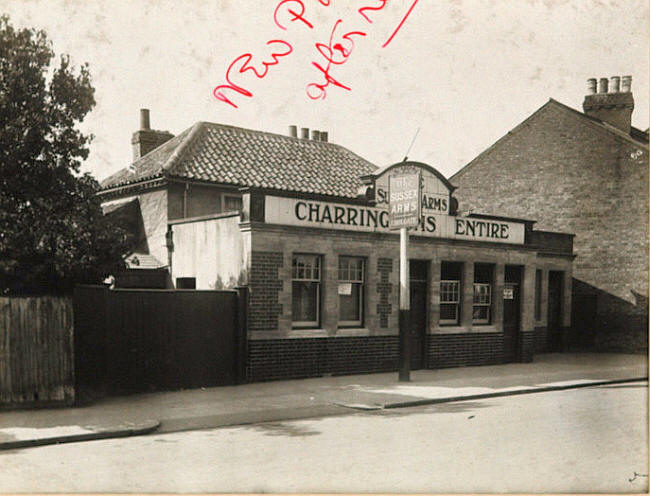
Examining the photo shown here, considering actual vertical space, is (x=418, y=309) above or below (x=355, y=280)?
below

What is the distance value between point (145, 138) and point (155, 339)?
453 inches

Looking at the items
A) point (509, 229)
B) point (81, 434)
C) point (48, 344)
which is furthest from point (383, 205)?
point (81, 434)

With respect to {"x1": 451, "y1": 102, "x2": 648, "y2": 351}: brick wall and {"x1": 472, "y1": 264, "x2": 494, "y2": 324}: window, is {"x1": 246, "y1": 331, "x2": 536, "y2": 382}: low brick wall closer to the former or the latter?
{"x1": 472, "y1": 264, "x2": 494, "y2": 324}: window

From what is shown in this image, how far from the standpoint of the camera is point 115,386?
12.4 metres

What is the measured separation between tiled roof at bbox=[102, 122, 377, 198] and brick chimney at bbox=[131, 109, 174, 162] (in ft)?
3.22

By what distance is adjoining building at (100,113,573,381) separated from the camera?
14609mm

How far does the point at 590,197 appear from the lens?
2345 centimetres

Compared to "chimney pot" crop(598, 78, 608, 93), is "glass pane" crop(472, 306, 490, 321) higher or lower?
lower

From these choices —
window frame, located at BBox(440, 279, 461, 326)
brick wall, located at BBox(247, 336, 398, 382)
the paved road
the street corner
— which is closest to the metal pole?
brick wall, located at BBox(247, 336, 398, 382)

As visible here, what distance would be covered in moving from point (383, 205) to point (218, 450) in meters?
9.53

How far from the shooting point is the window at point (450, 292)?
1783 centimetres

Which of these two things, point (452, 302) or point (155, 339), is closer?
point (155, 339)

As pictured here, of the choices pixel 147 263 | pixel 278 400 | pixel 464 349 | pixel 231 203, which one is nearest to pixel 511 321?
pixel 464 349

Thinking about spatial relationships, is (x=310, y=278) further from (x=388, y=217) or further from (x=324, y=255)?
(x=388, y=217)
